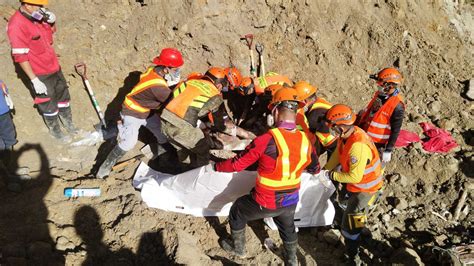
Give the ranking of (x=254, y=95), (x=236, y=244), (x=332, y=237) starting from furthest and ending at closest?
(x=254, y=95) < (x=332, y=237) < (x=236, y=244)

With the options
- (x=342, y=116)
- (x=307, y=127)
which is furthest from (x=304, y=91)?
(x=342, y=116)

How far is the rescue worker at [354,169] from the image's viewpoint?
11.7 ft

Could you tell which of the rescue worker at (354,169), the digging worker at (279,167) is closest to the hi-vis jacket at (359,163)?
the rescue worker at (354,169)

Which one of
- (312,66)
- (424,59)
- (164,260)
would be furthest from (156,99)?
(424,59)

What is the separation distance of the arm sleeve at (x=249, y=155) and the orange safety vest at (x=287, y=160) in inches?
4.4

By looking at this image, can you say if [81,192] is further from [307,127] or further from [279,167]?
[307,127]

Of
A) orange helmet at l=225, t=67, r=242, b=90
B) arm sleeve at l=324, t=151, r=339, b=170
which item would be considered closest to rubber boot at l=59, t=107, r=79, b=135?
orange helmet at l=225, t=67, r=242, b=90

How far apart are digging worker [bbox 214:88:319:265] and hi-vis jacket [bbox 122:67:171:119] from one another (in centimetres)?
150

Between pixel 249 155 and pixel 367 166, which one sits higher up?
pixel 249 155

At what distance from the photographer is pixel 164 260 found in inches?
153

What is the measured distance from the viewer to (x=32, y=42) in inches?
187

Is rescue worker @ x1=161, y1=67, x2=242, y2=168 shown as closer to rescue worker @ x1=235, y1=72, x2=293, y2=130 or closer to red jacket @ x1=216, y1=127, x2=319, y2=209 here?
rescue worker @ x1=235, y1=72, x2=293, y2=130

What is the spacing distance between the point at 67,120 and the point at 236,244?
3461mm

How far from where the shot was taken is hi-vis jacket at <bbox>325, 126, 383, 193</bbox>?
3555 millimetres
